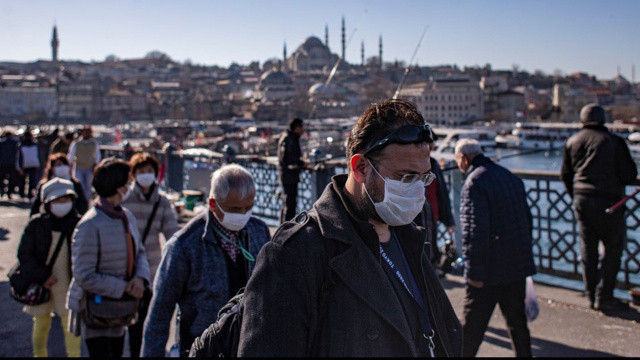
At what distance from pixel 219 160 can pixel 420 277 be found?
21.7ft

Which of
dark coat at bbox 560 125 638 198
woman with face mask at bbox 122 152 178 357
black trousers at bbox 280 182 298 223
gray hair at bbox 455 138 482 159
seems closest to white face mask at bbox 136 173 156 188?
woman with face mask at bbox 122 152 178 357

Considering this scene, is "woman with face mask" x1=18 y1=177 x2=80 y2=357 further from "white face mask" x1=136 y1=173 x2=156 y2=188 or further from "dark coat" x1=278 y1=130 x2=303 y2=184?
"dark coat" x1=278 y1=130 x2=303 y2=184

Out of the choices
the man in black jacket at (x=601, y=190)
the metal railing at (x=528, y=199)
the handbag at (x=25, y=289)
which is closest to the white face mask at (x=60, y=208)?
the handbag at (x=25, y=289)

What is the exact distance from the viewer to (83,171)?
7301 millimetres

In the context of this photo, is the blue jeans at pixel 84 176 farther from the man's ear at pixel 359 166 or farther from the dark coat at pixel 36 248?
the man's ear at pixel 359 166

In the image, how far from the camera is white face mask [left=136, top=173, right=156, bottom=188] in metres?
3.38

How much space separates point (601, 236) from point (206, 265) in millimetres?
2440

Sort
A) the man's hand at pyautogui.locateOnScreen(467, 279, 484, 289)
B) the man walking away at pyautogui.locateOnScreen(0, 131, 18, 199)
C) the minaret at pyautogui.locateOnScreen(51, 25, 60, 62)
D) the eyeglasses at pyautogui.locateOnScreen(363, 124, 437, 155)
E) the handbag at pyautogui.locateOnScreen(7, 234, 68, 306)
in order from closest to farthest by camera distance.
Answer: the eyeglasses at pyautogui.locateOnScreen(363, 124, 437, 155)
the man's hand at pyautogui.locateOnScreen(467, 279, 484, 289)
the handbag at pyautogui.locateOnScreen(7, 234, 68, 306)
the man walking away at pyautogui.locateOnScreen(0, 131, 18, 199)
the minaret at pyautogui.locateOnScreen(51, 25, 60, 62)

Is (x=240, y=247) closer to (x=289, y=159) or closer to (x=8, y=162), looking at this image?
(x=289, y=159)

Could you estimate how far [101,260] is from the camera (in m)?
2.66

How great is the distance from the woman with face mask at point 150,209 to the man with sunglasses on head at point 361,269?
81.3 inches

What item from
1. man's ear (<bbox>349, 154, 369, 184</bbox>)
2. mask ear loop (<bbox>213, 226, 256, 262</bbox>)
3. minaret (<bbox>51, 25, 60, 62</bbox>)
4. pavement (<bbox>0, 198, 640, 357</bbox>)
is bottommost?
pavement (<bbox>0, 198, 640, 357</bbox>)

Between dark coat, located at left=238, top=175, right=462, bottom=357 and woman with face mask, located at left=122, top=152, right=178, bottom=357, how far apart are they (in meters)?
2.16

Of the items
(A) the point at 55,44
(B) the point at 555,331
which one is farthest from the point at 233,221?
(A) the point at 55,44
